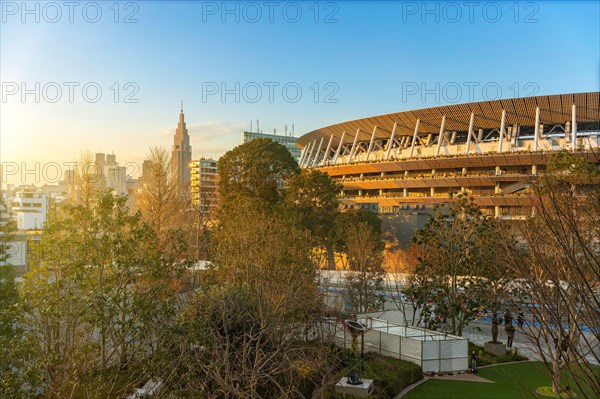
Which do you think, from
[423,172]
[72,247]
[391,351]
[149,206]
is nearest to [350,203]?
[423,172]

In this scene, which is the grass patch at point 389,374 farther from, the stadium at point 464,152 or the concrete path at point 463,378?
the stadium at point 464,152

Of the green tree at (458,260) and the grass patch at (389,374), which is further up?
the green tree at (458,260)

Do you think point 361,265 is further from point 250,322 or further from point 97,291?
point 97,291

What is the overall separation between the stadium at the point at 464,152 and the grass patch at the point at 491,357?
26.5 meters

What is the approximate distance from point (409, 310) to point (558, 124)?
3887 cm

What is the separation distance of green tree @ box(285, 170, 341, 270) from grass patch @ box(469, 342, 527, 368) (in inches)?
731

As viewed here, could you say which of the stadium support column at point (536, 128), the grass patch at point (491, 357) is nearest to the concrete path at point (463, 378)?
the grass patch at point (491, 357)

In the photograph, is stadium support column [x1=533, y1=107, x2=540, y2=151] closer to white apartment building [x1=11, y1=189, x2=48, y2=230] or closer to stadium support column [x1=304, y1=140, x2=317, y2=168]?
stadium support column [x1=304, y1=140, x2=317, y2=168]

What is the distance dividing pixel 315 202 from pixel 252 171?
5.95 metres

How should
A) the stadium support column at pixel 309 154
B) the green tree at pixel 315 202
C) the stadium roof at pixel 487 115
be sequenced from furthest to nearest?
the stadium support column at pixel 309 154 → the stadium roof at pixel 487 115 → the green tree at pixel 315 202

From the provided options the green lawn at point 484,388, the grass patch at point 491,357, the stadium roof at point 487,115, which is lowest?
the grass patch at point 491,357

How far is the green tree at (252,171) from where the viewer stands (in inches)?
1602

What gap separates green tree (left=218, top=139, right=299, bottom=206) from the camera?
133 feet

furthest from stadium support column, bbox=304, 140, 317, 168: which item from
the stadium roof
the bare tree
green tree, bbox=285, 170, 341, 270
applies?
the bare tree
